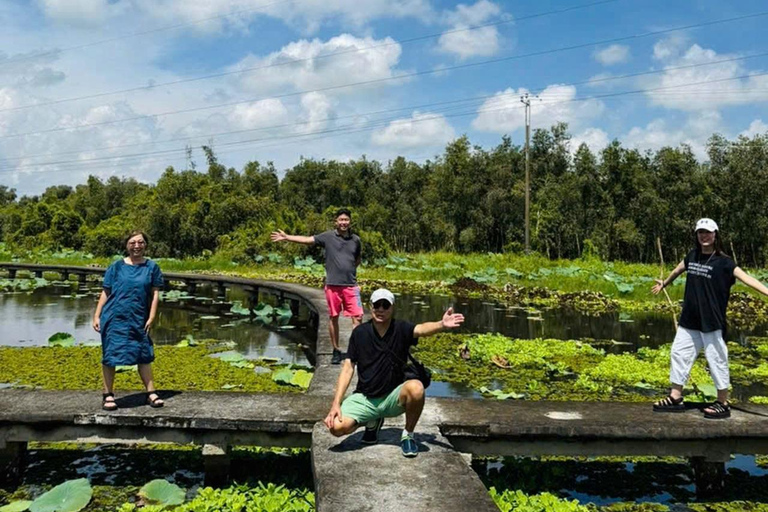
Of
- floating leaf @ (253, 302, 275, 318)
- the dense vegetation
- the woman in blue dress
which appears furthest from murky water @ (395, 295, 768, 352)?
the dense vegetation

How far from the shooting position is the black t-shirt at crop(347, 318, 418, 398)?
371cm

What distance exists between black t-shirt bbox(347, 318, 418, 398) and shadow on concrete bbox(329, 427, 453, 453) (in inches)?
13.7

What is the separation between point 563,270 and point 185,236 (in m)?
19.5

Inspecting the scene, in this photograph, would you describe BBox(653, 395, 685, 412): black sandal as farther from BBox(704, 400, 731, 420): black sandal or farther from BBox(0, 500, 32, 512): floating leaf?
BBox(0, 500, 32, 512): floating leaf

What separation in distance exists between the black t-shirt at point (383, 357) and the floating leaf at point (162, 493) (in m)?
1.41

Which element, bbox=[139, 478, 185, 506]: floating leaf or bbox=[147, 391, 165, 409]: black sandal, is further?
bbox=[147, 391, 165, 409]: black sandal

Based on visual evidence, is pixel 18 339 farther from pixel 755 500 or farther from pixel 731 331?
pixel 731 331

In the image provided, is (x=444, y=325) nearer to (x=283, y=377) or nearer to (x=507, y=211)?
(x=283, y=377)

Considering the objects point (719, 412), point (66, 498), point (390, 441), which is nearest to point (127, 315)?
point (66, 498)

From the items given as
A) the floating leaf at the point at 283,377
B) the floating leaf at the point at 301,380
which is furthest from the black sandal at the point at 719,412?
the floating leaf at the point at 283,377

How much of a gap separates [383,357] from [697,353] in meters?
2.46

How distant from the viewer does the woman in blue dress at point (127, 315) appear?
4355 mm

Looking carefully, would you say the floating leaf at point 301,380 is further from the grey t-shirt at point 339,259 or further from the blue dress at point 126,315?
the blue dress at point 126,315

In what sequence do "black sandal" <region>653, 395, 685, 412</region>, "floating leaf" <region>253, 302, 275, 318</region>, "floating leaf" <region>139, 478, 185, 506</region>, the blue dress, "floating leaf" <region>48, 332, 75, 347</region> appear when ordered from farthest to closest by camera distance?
"floating leaf" <region>253, 302, 275, 318</region>, "floating leaf" <region>48, 332, 75, 347</region>, "black sandal" <region>653, 395, 685, 412</region>, the blue dress, "floating leaf" <region>139, 478, 185, 506</region>
